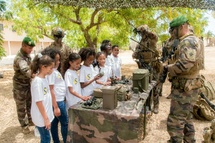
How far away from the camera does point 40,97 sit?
2.22m

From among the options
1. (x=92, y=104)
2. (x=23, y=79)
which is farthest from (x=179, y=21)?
(x=23, y=79)

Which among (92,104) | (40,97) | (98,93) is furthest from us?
(98,93)

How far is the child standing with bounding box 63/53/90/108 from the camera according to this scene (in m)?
2.77

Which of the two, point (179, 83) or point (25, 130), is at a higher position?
point (179, 83)

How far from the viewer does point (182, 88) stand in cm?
279

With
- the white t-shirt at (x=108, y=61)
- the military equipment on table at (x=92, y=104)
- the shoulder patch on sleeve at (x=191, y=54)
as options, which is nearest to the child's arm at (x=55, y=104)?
the military equipment on table at (x=92, y=104)

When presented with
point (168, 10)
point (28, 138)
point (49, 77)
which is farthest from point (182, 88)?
point (168, 10)

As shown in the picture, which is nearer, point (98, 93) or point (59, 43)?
point (98, 93)

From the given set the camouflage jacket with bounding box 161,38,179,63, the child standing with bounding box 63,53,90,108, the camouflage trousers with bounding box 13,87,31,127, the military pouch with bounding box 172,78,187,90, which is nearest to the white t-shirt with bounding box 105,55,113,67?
the camouflage jacket with bounding box 161,38,179,63

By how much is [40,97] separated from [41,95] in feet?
0.08

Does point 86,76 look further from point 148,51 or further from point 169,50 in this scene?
point 148,51

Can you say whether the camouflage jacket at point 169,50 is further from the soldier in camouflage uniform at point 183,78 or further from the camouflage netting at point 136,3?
the camouflage netting at point 136,3

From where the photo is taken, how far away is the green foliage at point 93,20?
8625 millimetres

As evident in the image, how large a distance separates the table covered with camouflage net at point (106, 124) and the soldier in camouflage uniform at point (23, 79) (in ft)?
4.72
